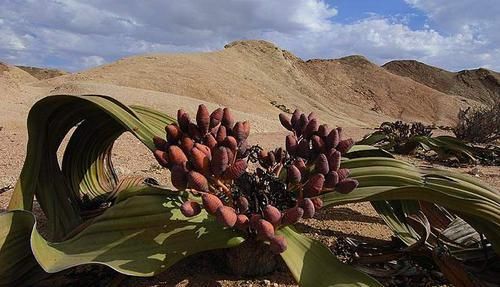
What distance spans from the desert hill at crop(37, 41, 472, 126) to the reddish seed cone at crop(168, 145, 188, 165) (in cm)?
1061

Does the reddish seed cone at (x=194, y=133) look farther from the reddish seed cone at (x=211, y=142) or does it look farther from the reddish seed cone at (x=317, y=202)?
the reddish seed cone at (x=317, y=202)

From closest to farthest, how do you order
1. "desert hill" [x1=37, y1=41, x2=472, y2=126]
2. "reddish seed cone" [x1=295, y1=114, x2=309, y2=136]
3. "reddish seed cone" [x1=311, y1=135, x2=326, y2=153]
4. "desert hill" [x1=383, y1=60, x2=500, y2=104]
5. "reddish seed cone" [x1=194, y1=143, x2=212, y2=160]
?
"reddish seed cone" [x1=194, y1=143, x2=212, y2=160] → "reddish seed cone" [x1=311, y1=135, x2=326, y2=153] → "reddish seed cone" [x1=295, y1=114, x2=309, y2=136] → "desert hill" [x1=37, y1=41, x2=472, y2=126] → "desert hill" [x1=383, y1=60, x2=500, y2=104]

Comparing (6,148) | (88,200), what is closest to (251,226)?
(88,200)

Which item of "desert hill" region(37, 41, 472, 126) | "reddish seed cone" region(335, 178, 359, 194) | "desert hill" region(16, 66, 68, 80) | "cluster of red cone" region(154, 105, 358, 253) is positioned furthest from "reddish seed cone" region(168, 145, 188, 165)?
"desert hill" region(16, 66, 68, 80)

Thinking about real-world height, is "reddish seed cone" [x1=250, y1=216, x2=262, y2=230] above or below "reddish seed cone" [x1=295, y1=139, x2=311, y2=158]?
below

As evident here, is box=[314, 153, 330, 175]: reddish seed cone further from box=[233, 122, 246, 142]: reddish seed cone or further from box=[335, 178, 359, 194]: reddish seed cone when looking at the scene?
box=[233, 122, 246, 142]: reddish seed cone

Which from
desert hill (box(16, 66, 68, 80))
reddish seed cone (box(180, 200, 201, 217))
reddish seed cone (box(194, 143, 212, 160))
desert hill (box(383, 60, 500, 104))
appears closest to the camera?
reddish seed cone (box(180, 200, 201, 217))

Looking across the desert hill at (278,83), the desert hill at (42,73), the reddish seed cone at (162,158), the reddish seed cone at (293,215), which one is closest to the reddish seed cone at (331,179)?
the reddish seed cone at (293,215)

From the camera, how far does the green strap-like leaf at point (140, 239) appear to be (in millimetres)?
871

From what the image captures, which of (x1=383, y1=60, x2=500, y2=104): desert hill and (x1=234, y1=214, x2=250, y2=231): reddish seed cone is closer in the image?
(x1=234, y1=214, x2=250, y2=231): reddish seed cone

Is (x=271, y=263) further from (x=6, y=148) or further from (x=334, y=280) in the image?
(x=6, y=148)

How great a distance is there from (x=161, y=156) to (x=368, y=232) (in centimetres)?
88

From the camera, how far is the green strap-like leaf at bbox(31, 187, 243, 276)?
871mm

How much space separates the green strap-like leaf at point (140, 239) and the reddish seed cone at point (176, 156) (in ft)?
0.31
